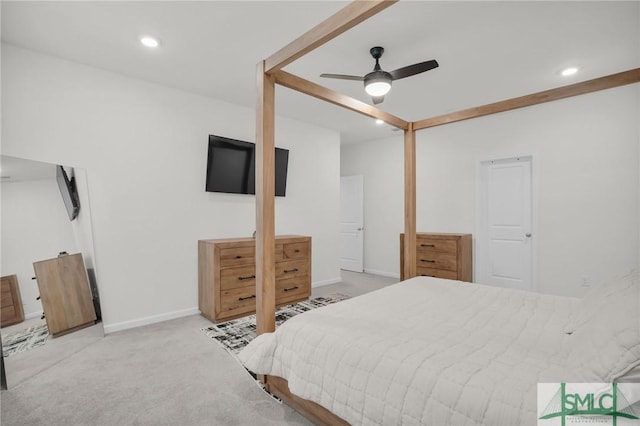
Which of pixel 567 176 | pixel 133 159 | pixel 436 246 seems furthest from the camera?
pixel 436 246

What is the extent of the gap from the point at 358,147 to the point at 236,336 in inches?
174

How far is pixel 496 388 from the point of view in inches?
40.3

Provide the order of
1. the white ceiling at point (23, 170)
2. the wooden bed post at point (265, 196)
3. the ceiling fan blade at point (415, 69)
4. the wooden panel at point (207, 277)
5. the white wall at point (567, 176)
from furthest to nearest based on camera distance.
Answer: the white wall at point (567, 176) → the wooden panel at point (207, 277) → the ceiling fan blade at point (415, 69) → the white ceiling at point (23, 170) → the wooden bed post at point (265, 196)

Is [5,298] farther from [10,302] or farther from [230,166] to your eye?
[230,166]

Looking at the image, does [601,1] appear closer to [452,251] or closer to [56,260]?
[452,251]

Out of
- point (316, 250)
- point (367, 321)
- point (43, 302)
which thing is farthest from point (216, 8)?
point (316, 250)

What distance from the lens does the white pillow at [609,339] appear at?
963 millimetres

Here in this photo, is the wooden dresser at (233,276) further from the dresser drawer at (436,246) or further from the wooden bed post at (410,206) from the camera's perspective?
the dresser drawer at (436,246)

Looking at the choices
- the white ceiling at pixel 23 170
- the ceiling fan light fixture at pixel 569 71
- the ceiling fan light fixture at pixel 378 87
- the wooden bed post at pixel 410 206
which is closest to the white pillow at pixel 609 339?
the wooden bed post at pixel 410 206

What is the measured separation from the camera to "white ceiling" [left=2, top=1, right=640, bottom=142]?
211 centimetres

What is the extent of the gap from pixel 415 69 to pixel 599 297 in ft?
6.30

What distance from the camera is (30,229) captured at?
2.24 meters

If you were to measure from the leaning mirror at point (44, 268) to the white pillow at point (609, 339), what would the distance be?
10.5ft

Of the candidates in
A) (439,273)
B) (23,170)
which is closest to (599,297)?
(439,273)
